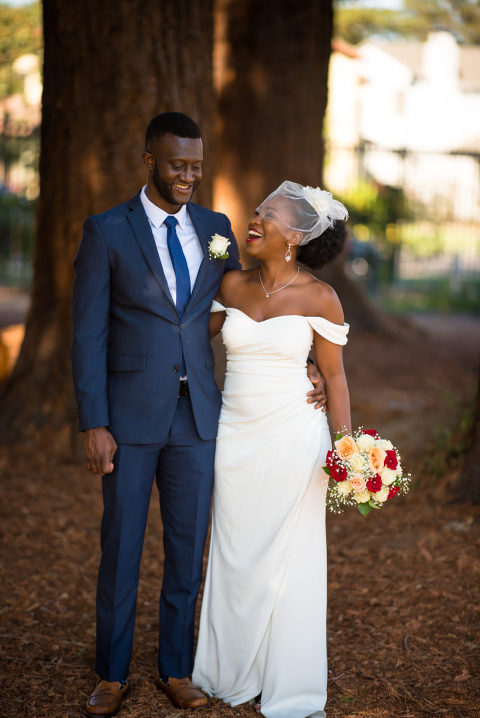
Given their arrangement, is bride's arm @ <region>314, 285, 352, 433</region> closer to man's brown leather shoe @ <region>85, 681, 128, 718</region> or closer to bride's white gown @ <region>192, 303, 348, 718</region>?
bride's white gown @ <region>192, 303, 348, 718</region>

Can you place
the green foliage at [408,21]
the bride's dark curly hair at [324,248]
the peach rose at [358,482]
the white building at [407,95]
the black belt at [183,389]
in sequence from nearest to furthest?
the peach rose at [358,482]
the black belt at [183,389]
the bride's dark curly hair at [324,248]
the green foliage at [408,21]
the white building at [407,95]

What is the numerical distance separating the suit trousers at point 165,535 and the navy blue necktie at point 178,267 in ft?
1.13

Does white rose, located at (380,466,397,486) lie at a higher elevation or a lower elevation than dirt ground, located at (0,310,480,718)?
higher

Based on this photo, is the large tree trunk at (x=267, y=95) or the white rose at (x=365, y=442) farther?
the large tree trunk at (x=267, y=95)

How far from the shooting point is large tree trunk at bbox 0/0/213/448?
223 inches

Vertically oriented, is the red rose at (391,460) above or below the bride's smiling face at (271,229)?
below

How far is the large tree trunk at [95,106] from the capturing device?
5.67 m

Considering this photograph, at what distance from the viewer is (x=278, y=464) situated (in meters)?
3.51

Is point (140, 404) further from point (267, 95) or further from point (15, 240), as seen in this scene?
point (15, 240)

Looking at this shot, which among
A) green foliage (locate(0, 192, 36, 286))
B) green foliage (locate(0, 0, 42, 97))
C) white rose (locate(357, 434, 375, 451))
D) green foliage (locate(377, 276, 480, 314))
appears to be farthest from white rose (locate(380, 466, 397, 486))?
green foliage (locate(0, 0, 42, 97))

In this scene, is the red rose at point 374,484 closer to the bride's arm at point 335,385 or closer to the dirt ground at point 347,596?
the bride's arm at point 335,385

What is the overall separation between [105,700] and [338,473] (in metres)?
1.34

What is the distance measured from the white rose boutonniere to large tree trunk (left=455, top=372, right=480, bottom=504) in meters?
2.59

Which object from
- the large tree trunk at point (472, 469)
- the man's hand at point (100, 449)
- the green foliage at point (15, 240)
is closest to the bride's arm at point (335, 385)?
the man's hand at point (100, 449)
